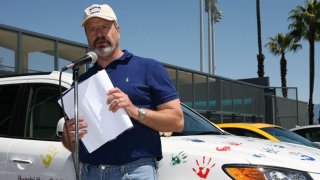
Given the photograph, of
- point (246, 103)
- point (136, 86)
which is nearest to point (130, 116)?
point (136, 86)

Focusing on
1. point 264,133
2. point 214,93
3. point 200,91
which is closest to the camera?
point 264,133

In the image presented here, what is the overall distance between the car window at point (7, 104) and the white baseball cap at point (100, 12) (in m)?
1.88

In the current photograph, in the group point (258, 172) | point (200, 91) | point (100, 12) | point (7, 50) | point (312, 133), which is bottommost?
point (258, 172)

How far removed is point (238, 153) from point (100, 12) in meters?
1.49

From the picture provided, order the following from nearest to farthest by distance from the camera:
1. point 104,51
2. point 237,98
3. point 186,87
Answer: point 104,51, point 186,87, point 237,98

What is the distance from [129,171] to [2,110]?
2268 mm

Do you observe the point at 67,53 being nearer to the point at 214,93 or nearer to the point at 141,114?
the point at 141,114

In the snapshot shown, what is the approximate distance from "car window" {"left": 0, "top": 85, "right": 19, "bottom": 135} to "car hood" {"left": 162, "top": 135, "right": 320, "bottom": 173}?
1.52m

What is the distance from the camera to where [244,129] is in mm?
9195

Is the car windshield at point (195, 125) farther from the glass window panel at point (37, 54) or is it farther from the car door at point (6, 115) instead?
the glass window panel at point (37, 54)

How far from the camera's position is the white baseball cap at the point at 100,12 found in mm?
2887

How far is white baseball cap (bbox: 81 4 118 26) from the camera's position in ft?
9.47

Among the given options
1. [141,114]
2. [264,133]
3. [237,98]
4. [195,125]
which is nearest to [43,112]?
[195,125]

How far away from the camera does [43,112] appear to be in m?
4.46
